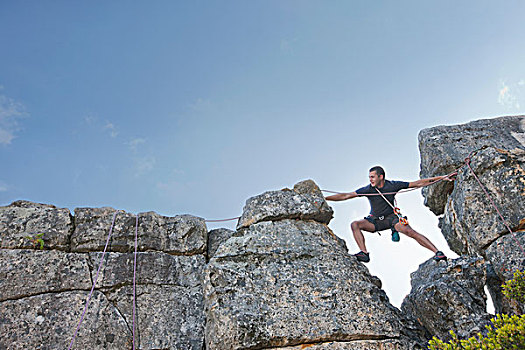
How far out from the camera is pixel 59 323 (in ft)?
20.2

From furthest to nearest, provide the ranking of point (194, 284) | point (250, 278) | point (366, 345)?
point (194, 284) < point (250, 278) < point (366, 345)

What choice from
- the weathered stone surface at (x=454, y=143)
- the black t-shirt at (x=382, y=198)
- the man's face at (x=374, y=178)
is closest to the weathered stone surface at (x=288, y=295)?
the black t-shirt at (x=382, y=198)

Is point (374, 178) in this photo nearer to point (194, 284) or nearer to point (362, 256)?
point (362, 256)

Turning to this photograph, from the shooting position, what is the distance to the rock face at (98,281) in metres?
6.15

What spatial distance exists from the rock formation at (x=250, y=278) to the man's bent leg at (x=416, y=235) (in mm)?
359

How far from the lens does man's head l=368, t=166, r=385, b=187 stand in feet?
27.5

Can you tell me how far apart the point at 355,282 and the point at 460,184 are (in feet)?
9.45

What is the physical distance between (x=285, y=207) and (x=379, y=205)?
7.14 ft

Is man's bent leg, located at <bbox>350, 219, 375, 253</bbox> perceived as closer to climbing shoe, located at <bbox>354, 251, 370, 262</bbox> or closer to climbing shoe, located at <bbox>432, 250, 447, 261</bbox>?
climbing shoe, located at <bbox>354, 251, 370, 262</bbox>

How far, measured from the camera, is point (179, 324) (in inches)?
264

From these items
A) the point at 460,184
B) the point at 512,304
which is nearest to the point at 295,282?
the point at 512,304

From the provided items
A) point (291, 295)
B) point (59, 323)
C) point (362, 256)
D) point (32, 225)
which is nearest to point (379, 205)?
point (362, 256)

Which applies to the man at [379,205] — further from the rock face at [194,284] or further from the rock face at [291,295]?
the rock face at [291,295]

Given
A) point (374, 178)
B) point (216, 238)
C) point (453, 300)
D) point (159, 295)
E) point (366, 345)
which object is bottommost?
point (366, 345)
